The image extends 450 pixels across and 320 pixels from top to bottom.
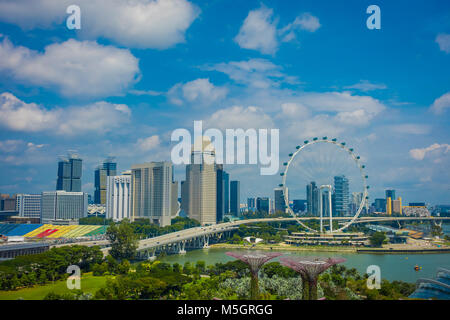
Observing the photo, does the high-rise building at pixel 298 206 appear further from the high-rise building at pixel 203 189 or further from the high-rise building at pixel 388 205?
the high-rise building at pixel 203 189

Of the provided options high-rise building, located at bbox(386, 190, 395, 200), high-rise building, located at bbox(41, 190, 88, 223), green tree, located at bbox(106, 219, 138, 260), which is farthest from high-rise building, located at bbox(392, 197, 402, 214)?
green tree, located at bbox(106, 219, 138, 260)

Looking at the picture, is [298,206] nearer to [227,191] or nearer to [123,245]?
[227,191]

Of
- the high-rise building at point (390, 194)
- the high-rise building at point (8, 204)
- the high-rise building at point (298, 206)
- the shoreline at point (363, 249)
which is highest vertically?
the high-rise building at point (390, 194)

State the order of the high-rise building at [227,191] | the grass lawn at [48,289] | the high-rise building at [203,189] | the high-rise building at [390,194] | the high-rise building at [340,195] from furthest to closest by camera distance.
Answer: the high-rise building at [390,194] → the high-rise building at [227,191] → the high-rise building at [340,195] → the high-rise building at [203,189] → the grass lawn at [48,289]

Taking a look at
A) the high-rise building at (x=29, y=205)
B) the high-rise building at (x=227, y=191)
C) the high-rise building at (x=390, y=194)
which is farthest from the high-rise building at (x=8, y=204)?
the high-rise building at (x=390, y=194)

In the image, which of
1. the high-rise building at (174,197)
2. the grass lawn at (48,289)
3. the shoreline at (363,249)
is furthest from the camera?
the high-rise building at (174,197)

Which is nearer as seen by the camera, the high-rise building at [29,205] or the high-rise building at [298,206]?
the high-rise building at [29,205]
